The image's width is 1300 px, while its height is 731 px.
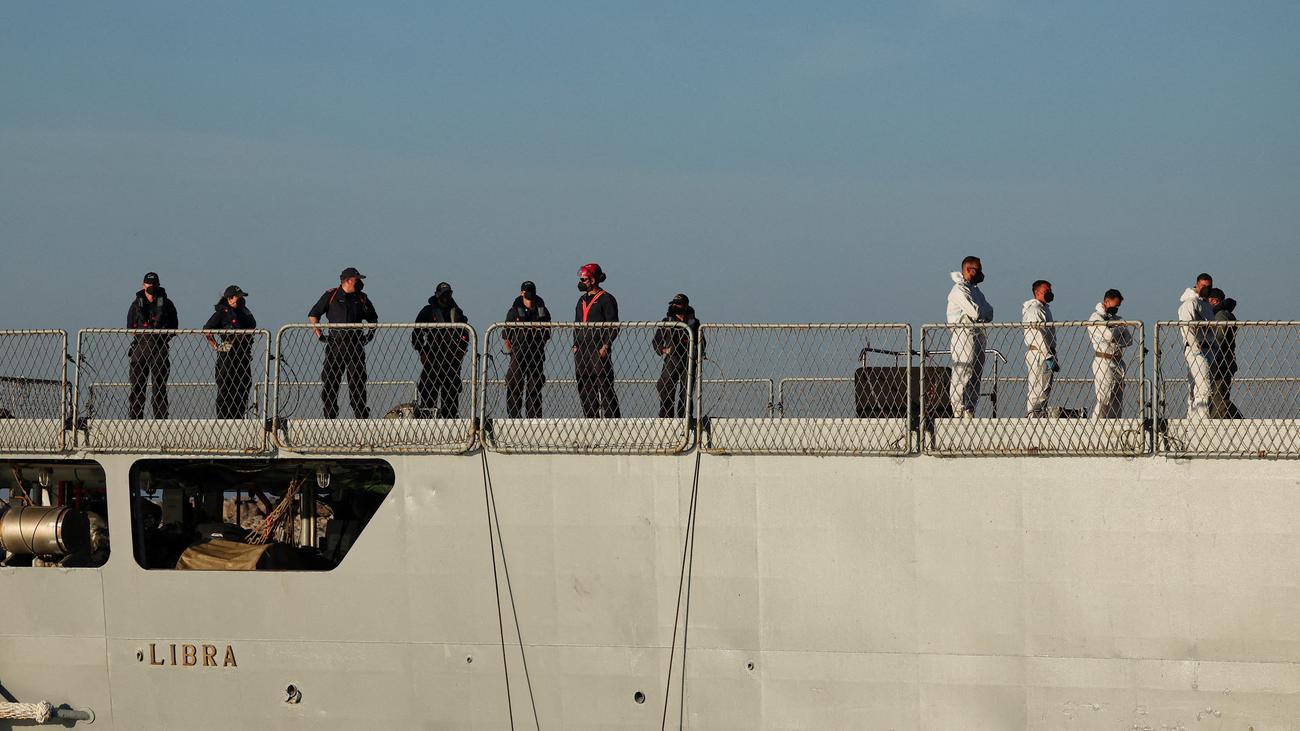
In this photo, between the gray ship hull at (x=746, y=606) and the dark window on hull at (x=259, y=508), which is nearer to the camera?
the gray ship hull at (x=746, y=606)

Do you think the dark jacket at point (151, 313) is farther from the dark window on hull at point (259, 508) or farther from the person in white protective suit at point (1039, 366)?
the person in white protective suit at point (1039, 366)

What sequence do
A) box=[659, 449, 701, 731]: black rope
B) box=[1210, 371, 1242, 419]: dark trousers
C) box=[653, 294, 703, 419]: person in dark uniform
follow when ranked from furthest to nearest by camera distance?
box=[653, 294, 703, 419]: person in dark uniform → box=[659, 449, 701, 731]: black rope → box=[1210, 371, 1242, 419]: dark trousers

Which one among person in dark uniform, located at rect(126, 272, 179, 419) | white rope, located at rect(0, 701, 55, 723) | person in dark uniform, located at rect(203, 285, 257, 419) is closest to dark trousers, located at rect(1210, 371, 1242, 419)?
person in dark uniform, located at rect(203, 285, 257, 419)

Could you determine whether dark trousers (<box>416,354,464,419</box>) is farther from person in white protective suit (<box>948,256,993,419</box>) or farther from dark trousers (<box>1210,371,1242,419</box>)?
dark trousers (<box>1210,371,1242,419</box>)

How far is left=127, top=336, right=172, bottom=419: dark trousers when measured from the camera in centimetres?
1495

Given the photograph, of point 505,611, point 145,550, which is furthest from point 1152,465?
point 145,550

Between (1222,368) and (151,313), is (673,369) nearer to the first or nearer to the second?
(1222,368)

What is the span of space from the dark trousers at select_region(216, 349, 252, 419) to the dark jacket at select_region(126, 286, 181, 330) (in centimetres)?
163

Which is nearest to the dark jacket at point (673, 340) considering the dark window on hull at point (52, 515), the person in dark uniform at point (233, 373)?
the person in dark uniform at point (233, 373)

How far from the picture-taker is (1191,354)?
1305cm

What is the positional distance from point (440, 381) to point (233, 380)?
2.21 meters

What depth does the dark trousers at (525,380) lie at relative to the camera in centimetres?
1391

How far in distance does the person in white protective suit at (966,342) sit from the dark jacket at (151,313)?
8.85 meters

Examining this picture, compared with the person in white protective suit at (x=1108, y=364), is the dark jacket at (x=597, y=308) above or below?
above
